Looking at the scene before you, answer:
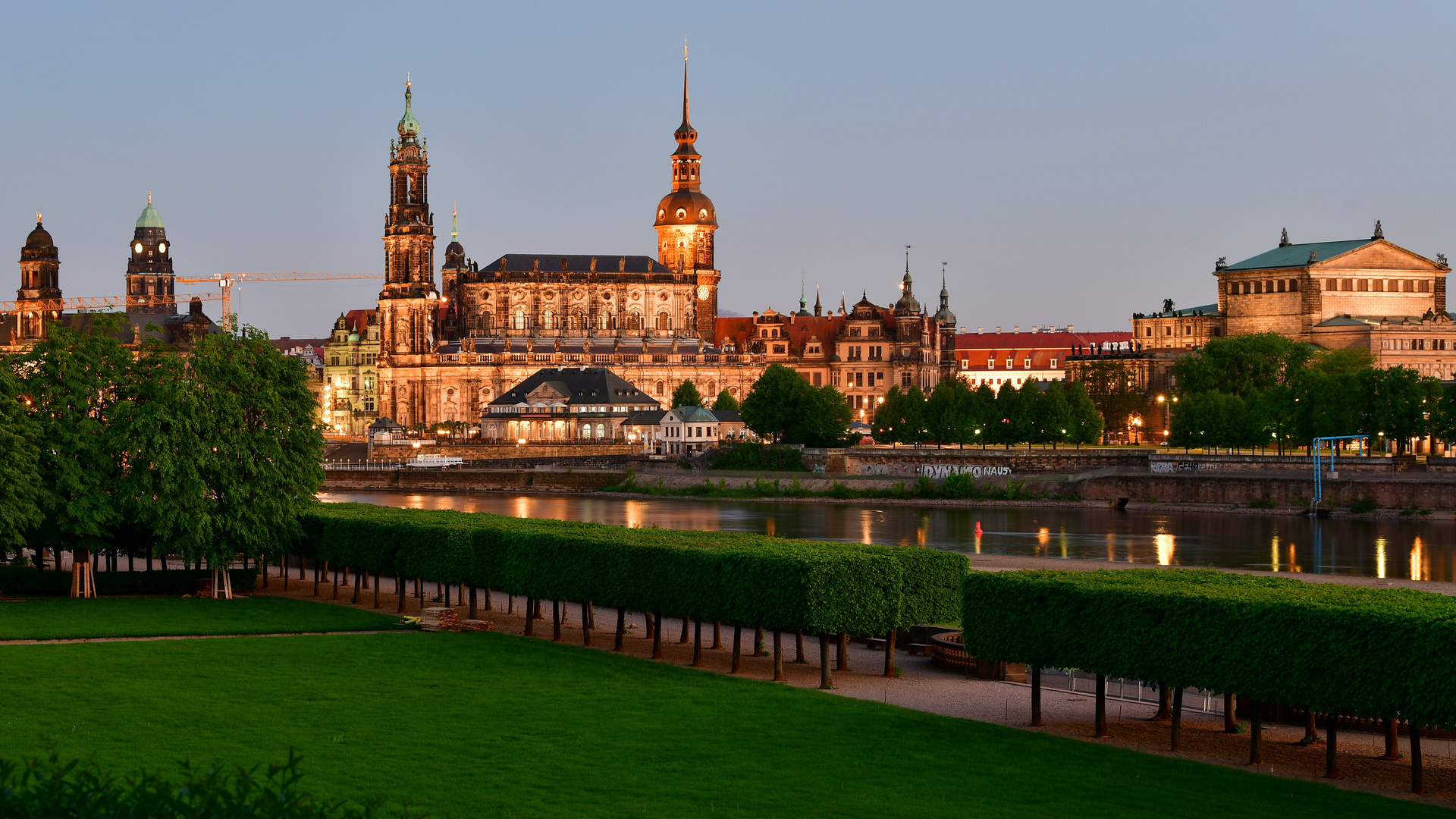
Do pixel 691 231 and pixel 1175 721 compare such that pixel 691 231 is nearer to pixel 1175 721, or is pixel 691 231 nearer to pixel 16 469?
pixel 16 469

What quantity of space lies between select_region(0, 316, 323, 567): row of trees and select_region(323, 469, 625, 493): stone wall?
178 ft

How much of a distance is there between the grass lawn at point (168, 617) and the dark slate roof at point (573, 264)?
104133 mm

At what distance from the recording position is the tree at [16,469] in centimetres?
3962

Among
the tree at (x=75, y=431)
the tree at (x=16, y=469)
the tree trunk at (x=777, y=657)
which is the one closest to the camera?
the tree trunk at (x=777, y=657)

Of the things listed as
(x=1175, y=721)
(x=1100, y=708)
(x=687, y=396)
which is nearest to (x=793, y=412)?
(x=687, y=396)

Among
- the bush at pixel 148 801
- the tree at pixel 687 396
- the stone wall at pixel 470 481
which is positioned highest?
the tree at pixel 687 396

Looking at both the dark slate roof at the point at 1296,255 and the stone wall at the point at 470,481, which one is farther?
the dark slate roof at the point at 1296,255

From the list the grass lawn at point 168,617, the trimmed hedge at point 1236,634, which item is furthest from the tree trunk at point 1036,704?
the grass lawn at point 168,617

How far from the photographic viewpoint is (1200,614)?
23406 mm

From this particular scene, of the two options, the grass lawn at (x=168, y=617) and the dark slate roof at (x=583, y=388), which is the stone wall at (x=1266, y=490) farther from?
the dark slate roof at (x=583, y=388)

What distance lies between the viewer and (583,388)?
416 ft

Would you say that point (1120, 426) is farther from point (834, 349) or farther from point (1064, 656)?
point (1064, 656)

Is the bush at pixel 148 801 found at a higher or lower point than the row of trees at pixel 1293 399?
lower

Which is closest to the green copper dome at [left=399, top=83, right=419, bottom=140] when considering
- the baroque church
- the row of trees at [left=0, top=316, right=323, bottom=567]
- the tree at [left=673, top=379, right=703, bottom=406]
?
the baroque church
